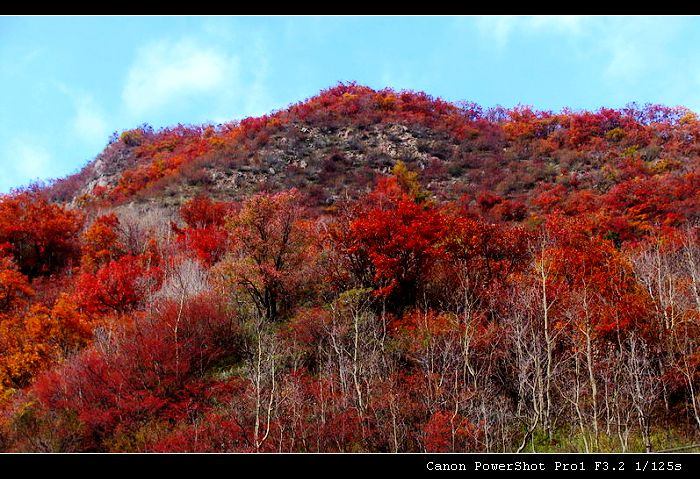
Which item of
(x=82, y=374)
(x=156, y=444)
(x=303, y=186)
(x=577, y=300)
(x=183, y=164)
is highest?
(x=183, y=164)

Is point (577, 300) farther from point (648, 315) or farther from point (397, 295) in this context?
point (397, 295)

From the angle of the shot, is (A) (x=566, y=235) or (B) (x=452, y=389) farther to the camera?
(A) (x=566, y=235)

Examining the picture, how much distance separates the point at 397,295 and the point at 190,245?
17.9 m

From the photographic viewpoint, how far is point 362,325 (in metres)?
22.0

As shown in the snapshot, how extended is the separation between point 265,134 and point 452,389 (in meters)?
54.3

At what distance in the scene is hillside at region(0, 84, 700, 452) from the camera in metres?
17.1

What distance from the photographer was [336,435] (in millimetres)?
16719

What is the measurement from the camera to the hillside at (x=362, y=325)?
17.1 metres
